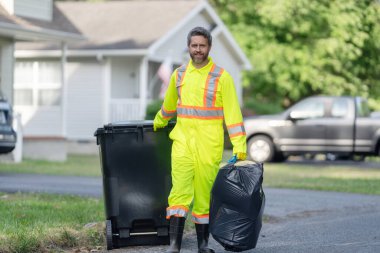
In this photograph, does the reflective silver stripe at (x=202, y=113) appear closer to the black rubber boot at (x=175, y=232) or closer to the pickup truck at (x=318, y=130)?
the black rubber boot at (x=175, y=232)

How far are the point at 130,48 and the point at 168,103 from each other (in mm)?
19840

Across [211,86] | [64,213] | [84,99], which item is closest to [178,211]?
[211,86]

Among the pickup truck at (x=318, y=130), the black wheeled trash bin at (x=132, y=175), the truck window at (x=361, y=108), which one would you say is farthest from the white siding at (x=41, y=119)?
the black wheeled trash bin at (x=132, y=175)

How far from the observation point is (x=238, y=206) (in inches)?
310

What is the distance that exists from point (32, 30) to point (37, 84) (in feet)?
21.5

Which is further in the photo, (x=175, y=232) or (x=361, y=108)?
(x=361, y=108)

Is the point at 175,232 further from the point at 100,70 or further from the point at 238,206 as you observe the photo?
the point at 100,70

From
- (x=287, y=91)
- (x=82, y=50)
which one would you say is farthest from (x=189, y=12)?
(x=287, y=91)

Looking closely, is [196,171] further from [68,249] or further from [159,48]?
[159,48]

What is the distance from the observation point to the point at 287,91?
3700 centimetres

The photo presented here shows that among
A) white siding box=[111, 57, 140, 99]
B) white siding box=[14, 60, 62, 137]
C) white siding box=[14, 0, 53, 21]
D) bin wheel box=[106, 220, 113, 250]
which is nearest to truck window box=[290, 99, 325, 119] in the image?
white siding box=[14, 0, 53, 21]

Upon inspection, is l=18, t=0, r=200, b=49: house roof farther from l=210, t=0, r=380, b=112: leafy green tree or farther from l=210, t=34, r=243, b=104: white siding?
l=210, t=0, r=380, b=112: leafy green tree

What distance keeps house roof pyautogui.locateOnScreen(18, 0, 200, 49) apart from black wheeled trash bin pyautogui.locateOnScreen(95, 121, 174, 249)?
62.7 feet

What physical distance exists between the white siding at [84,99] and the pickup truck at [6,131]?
11.2 m
